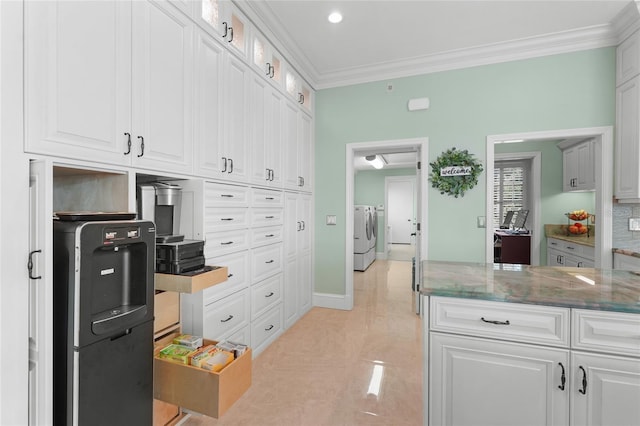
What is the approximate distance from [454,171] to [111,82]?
327 cm

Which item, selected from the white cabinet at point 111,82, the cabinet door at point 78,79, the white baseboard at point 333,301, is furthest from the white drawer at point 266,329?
the cabinet door at point 78,79

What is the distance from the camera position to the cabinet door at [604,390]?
1.22 metres

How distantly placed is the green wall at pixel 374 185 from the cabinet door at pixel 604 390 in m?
7.06

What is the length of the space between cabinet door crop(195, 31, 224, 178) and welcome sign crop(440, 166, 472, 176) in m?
2.55

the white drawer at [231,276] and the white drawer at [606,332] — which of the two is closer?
the white drawer at [606,332]

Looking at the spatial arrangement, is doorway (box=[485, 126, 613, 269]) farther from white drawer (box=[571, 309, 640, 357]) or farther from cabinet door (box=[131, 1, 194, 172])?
cabinet door (box=[131, 1, 194, 172])

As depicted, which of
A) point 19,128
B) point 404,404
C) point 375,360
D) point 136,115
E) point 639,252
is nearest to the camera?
point 19,128

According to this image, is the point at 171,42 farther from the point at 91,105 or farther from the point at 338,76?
the point at 338,76

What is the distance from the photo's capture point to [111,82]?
143cm

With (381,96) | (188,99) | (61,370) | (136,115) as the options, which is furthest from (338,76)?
(61,370)

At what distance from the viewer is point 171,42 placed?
177 cm

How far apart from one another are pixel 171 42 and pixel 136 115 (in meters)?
0.54

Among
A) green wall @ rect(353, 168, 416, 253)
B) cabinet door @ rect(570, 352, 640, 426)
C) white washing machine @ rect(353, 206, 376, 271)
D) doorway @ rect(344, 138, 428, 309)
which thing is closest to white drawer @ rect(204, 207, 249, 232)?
doorway @ rect(344, 138, 428, 309)

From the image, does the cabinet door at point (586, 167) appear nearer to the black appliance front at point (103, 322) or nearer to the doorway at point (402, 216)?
the doorway at point (402, 216)
